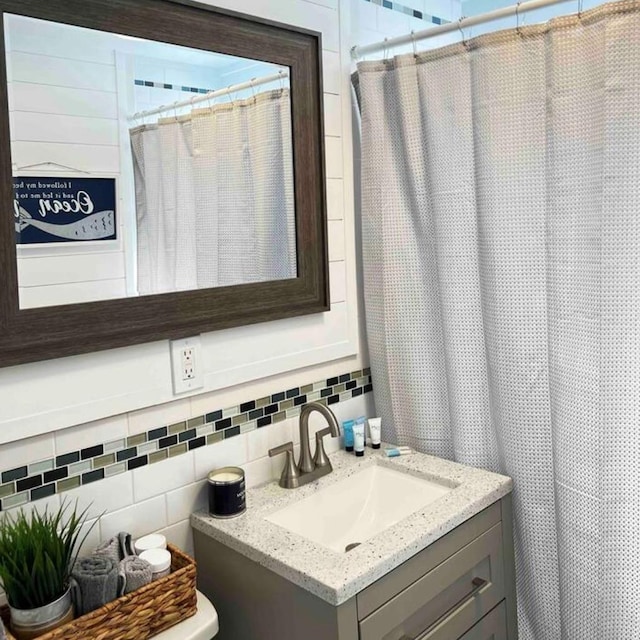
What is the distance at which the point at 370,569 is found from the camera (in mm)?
1326

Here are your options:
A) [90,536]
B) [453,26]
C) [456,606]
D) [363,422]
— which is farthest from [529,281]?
[90,536]

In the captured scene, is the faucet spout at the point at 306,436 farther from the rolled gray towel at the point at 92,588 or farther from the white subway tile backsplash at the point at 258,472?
the rolled gray towel at the point at 92,588

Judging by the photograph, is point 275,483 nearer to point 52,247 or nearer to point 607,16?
point 52,247

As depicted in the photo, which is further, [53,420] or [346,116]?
[346,116]

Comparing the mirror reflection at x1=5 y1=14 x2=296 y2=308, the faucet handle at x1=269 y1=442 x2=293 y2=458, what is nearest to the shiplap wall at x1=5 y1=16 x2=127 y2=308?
the mirror reflection at x1=5 y1=14 x2=296 y2=308

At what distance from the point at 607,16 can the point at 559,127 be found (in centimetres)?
25

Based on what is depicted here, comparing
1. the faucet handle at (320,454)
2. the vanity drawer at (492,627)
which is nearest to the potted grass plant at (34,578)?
the faucet handle at (320,454)

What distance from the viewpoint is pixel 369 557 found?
136 centimetres

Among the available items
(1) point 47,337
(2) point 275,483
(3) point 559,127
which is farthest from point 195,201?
(3) point 559,127

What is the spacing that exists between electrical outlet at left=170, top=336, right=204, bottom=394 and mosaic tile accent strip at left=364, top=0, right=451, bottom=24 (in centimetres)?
126

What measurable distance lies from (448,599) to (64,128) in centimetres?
137

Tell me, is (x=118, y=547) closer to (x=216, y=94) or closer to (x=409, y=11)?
(x=216, y=94)

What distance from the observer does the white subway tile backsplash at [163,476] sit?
4.94 ft

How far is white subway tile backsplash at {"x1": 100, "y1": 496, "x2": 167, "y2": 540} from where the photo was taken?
1456 mm
